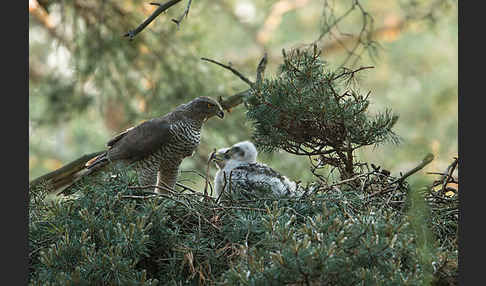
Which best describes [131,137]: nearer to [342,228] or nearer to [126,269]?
[126,269]

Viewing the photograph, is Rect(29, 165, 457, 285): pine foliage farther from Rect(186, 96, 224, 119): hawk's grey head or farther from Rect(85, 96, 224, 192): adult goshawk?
Rect(186, 96, 224, 119): hawk's grey head

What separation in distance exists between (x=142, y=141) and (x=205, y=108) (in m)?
0.36

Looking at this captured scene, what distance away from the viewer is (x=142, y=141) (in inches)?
111

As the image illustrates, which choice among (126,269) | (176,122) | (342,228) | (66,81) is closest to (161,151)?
(176,122)

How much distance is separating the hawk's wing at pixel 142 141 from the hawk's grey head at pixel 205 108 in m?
0.16

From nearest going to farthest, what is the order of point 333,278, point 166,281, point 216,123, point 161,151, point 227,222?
1. point 333,278
2. point 166,281
3. point 227,222
4. point 161,151
5. point 216,123

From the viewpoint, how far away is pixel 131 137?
2.87 m

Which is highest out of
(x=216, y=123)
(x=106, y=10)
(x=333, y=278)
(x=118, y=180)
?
(x=106, y=10)

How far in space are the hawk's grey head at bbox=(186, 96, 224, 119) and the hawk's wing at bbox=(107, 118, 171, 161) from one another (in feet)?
0.53

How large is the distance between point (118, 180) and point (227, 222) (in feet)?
1.32

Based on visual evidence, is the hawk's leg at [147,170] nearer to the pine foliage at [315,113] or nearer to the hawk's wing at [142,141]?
the hawk's wing at [142,141]

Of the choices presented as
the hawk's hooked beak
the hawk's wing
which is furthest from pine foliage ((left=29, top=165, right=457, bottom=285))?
the hawk's hooked beak

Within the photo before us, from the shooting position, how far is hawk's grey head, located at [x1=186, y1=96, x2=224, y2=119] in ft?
9.61

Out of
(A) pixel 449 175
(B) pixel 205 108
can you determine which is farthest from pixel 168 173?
(A) pixel 449 175
